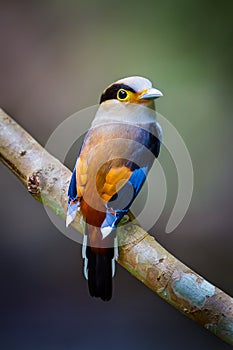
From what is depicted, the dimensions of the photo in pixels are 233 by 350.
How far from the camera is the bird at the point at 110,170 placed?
3.54 ft

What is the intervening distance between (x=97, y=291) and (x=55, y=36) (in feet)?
5.73

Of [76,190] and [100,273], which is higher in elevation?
[76,190]

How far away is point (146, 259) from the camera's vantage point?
1.14 m

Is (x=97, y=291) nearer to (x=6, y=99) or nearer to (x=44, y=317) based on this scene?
(x=44, y=317)

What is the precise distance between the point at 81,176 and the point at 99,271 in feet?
0.62

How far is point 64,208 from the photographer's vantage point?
1264mm

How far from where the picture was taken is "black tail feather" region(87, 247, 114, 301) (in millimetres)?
1092

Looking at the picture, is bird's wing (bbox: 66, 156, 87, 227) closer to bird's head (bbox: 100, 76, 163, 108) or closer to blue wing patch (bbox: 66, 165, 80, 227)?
blue wing patch (bbox: 66, 165, 80, 227)

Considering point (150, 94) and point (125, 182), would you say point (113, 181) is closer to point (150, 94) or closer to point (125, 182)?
point (125, 182)

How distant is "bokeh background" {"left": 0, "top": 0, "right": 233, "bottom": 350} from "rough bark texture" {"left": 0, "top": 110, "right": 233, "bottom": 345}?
994mm

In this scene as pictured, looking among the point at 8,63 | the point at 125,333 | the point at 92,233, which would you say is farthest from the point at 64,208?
the point at 8,63

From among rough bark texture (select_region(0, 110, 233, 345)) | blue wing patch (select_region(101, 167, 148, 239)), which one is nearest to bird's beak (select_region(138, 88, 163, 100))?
blue wing patch (select_region(101, 167, 148, 239))

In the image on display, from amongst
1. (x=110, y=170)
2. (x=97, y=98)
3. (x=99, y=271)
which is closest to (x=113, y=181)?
(x=110, y=170)

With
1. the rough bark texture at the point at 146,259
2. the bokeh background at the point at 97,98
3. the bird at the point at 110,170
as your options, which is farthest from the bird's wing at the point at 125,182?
the bokeh background at the point at 97,98
